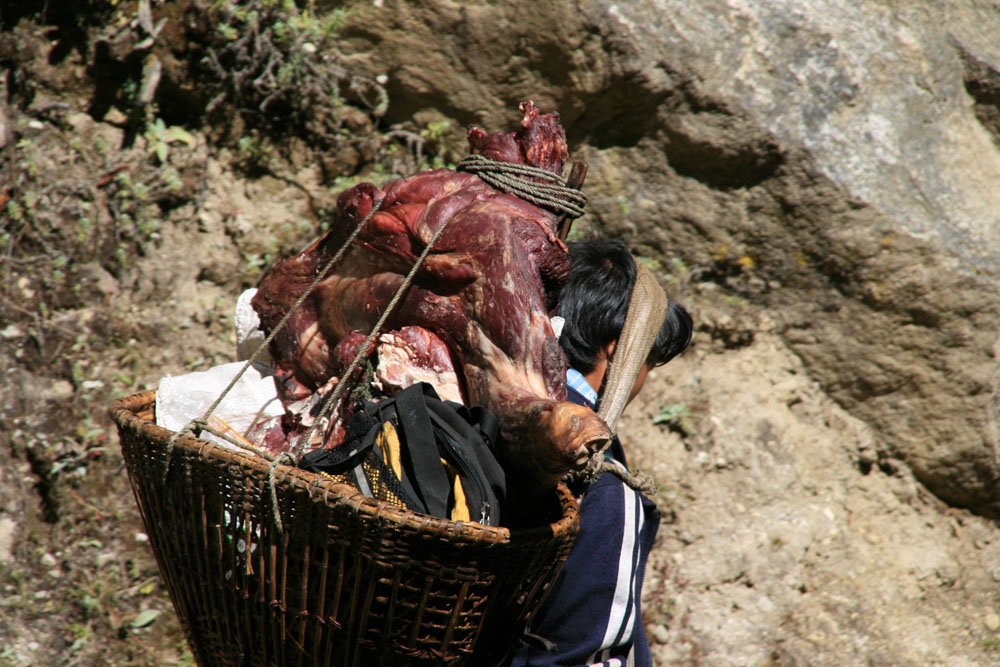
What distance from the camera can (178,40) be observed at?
3.91 m

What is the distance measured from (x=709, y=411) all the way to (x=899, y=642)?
145cm

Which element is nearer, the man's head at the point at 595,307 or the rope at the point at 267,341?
the rope at the point at 267,341

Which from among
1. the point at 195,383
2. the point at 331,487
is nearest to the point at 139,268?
the point at 195,383

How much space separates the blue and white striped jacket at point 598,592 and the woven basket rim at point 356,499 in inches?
18.7

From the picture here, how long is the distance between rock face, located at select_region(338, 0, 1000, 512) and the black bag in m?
2.75

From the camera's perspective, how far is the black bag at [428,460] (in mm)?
1531

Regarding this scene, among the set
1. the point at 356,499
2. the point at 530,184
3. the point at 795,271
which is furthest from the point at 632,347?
the point at 795,271

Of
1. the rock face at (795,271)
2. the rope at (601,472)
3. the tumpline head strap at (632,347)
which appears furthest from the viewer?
the rock face at (795,271)

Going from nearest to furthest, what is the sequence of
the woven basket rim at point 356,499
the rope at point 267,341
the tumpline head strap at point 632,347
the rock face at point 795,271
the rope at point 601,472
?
the woven basket rim at point 356,499 < the rope at point 601,472 < the rope at point 267,341 < the tumpline head strap at point 632,347 < the rock face at point 795,271

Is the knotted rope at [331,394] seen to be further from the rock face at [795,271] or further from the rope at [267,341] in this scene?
the rock face at [795,271]

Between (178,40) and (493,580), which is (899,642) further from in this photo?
(178,40)

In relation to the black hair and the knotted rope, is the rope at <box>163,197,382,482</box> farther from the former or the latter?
the black hair

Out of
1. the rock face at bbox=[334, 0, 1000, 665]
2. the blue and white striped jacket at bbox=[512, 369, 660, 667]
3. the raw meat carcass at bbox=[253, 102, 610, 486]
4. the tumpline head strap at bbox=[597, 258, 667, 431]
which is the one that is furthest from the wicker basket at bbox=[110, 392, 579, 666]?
the rock face at bbox=[334, 0, 1000, 665]

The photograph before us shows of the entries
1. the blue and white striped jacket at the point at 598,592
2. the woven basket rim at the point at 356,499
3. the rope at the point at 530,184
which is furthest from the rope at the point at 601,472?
the rope at the point at 530,184
